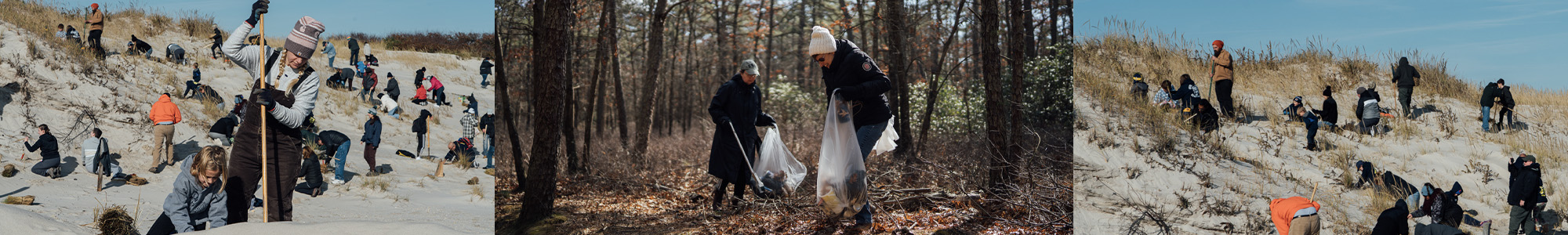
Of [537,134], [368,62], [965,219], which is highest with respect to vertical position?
Answer: [368,62]

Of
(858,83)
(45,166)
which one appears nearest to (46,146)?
(45,166)

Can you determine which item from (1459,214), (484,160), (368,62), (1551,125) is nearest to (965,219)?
(1459,214)

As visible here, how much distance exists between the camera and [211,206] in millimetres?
5008

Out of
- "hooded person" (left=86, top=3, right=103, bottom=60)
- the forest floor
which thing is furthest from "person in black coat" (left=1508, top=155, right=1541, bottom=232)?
"hooded person" (left=86, top=3, right=103, bottom=60)

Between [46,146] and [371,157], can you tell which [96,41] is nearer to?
[46,146]

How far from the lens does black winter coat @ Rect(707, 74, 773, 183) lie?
18.7 feet

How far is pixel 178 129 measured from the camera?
627 cm

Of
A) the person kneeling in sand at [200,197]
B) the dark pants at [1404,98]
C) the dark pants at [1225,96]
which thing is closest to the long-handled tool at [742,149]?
the person kneeling in sand at [200,197]

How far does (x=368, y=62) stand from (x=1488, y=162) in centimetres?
847

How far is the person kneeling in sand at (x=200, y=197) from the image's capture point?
195 inches

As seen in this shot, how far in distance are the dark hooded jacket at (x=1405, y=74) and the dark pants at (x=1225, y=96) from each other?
1164 millimetres

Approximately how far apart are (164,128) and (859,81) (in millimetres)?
5268

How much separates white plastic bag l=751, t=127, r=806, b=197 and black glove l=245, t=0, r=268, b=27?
10.1 ft

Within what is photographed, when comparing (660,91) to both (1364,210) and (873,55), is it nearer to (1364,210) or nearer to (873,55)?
(873,55)
